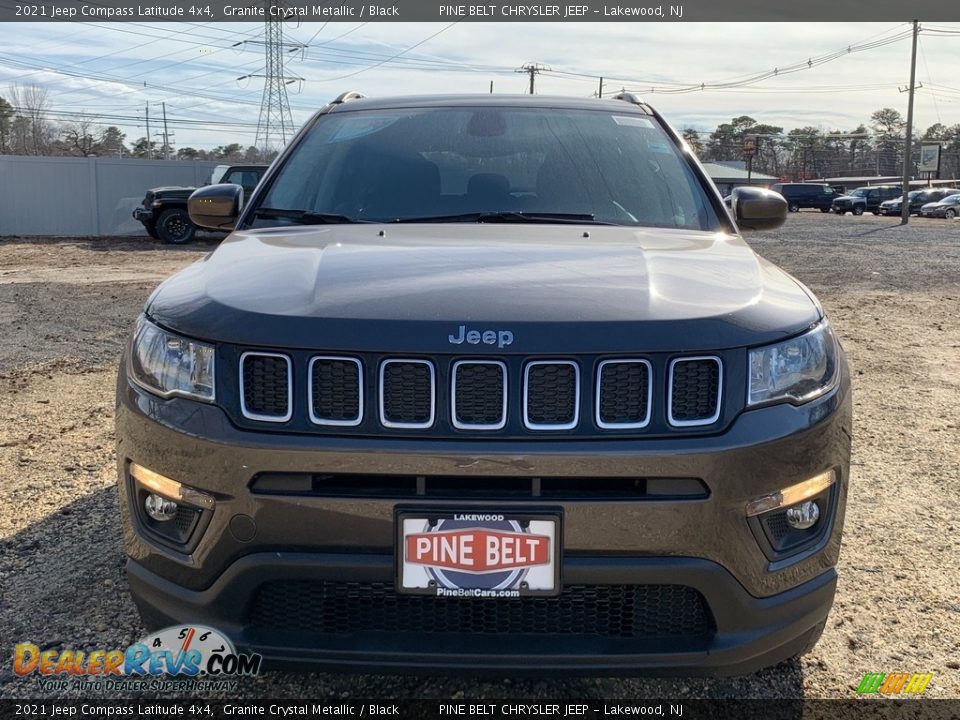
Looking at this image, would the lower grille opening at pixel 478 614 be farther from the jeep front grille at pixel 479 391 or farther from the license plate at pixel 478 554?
the jeep front grille at pixel 479 391

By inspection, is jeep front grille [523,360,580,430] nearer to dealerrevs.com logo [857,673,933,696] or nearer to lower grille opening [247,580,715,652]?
lower grille opening [247,580,715,652]

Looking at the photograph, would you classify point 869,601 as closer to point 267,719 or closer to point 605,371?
point 605,371

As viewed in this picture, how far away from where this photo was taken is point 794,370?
6.68 ft

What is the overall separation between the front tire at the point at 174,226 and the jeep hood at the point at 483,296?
18170 millimetres

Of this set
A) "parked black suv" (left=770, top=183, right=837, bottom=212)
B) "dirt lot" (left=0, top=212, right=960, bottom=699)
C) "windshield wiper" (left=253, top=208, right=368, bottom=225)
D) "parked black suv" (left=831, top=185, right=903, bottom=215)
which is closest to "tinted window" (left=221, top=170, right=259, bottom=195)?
"dirt lot" (left=0, top=212, right=960, bottom=699)

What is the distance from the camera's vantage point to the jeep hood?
6.28ft

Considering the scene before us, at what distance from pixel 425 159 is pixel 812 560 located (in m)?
1.98

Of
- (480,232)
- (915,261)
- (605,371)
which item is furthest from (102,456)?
(915,261)

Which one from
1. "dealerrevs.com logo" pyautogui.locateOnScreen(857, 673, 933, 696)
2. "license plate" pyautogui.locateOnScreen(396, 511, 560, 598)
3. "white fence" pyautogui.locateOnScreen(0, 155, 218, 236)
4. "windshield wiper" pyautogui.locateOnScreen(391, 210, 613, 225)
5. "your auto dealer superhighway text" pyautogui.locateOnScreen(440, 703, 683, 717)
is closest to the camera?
"license plate" pyautogui.locateOnScreen(396, 511, 560, 598)

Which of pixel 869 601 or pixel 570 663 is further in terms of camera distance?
pixel 869 601

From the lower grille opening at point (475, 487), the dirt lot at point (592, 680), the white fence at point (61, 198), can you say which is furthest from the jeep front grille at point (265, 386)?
the white fence at point (61, 198)

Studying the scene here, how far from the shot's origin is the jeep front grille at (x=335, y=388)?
6.27 feet

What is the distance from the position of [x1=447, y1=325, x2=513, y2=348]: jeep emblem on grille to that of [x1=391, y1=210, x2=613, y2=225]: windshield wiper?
107 cm

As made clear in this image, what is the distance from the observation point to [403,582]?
189 cm
